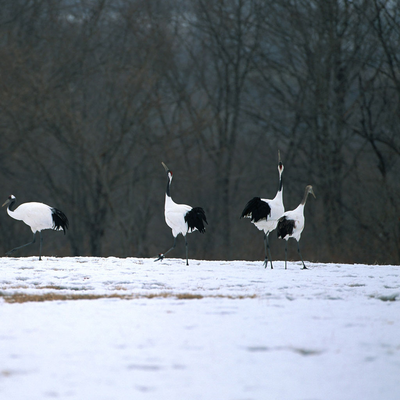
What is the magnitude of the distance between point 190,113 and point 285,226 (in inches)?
626

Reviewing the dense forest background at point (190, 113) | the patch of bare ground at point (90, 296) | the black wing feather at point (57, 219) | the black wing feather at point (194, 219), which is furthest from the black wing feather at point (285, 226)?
the dense forest background at point (190, 113)

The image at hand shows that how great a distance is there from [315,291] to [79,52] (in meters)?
19.3

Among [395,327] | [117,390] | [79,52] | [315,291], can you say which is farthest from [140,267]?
[79,52]

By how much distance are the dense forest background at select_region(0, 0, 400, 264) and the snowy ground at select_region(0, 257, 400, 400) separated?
45.3 ft

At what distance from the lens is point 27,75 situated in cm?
2397

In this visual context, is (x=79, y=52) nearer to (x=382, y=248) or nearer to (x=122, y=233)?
(x=122, y=233)

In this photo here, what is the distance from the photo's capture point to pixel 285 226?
13.3 meters

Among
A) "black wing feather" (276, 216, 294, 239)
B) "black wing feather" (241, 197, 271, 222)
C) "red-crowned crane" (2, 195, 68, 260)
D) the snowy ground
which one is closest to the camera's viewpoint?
the snowy ground

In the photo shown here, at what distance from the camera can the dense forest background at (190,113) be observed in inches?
950

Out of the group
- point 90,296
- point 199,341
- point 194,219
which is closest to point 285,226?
point 194,219

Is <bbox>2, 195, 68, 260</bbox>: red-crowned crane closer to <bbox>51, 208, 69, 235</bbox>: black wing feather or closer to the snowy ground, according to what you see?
<bbox>51, 208, 69, 235</bbox>: black wing feather

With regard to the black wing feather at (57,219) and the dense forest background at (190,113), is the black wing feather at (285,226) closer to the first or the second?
the black wing feather at (57,219)

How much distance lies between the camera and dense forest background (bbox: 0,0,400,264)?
2412 cm

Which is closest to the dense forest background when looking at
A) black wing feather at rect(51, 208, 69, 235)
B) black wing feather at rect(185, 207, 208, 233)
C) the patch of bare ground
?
black wing feather at rect(51, 208, 69, 235)
